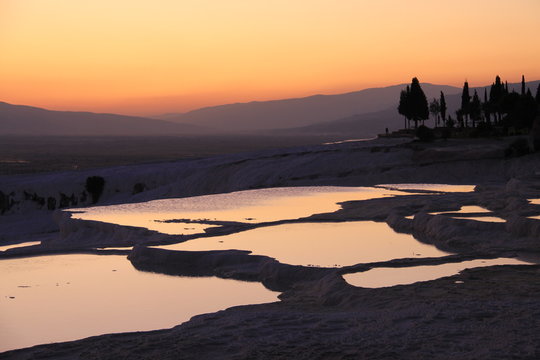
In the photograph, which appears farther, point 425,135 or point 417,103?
point 417,103

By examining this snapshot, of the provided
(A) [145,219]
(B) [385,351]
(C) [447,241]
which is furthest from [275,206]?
(B) [385,351]

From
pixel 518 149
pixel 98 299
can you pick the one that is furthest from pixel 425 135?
pixel 98 299

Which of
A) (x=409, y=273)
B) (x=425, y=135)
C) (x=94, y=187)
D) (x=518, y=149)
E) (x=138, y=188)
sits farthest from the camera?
(x=138, y=188)

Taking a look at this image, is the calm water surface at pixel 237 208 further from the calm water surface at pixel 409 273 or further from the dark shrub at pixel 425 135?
the dark shrub at pixel 425 135

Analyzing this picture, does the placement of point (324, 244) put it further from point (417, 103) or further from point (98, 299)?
point (417, 103)

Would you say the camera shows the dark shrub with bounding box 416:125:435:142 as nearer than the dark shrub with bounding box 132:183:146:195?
Yes

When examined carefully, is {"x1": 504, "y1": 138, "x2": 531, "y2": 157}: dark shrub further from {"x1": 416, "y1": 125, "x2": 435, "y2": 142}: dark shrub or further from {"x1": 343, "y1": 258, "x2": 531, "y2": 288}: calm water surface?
{"x1": 343, "y1": 258, "x2": 531, "y2": 288}: calm water surface

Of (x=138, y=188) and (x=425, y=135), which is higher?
(x=425, y=135)

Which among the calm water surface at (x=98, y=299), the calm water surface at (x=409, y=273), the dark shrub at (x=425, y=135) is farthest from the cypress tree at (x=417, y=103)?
the calm water surface at (x=98, y=299)

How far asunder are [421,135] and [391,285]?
3896cm

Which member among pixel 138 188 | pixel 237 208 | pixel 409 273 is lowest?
pixel 138 188

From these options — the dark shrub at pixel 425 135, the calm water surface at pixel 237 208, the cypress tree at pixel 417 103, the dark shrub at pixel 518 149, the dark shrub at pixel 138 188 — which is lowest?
the dark shrub at pixel 138 188

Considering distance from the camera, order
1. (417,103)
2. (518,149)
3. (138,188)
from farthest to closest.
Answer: (417,103)
(138,188)
(518,149)

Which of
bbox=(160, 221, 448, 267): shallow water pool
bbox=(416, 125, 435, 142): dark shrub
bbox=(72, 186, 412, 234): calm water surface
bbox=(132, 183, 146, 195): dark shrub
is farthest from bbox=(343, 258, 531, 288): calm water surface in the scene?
bbox=(132, 183, 146, 195): dark shrub
